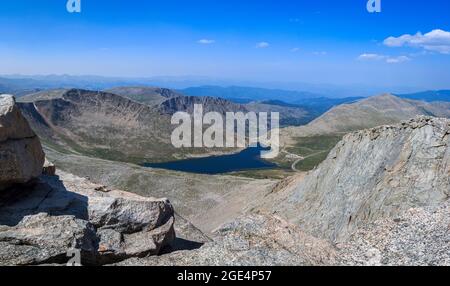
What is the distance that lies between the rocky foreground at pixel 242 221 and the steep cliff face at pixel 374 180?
151 millimetres

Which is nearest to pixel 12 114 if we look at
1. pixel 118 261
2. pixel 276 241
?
pixel 118 261

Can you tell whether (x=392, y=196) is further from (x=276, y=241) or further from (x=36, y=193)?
(x=36, y=193)

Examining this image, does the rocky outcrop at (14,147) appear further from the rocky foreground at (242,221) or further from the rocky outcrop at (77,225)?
the rocky outcrop at (77,225)

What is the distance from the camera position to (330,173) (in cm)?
6150

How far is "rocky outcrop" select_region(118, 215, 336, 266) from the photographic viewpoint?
24244 mm

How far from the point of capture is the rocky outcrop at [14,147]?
28.7 metres

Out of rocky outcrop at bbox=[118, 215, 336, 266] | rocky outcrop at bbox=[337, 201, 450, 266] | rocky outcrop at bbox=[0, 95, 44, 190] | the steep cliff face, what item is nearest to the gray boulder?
rocky outcrop at bbox=[118, 215, 336, 266]

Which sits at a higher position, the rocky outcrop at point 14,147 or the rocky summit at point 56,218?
the rocky outcrop at point 14,147

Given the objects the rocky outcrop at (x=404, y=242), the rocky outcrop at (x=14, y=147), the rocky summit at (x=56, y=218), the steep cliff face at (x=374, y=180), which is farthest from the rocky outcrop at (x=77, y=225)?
the steep cliff face at (x=374, y=180)

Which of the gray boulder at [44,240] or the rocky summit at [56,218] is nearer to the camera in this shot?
the gray boulder at [44,240]

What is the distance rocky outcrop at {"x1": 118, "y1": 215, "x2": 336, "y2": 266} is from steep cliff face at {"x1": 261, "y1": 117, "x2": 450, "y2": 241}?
13004mm

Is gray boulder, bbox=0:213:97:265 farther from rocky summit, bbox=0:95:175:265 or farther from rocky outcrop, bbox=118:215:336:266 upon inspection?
rocky outcrop, bbox=118:215:336:266
